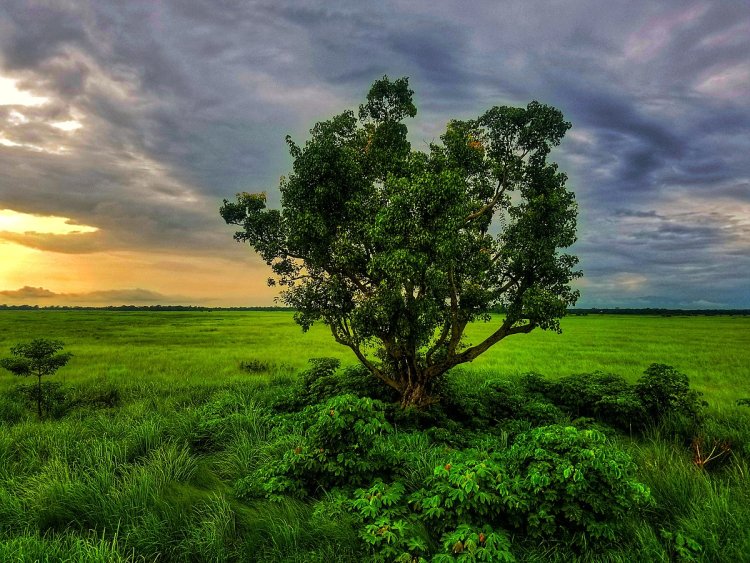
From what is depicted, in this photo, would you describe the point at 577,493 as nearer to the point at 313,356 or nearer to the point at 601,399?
the point at 601,399

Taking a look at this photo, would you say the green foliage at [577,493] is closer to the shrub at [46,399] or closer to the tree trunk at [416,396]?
the tree trunk at [416,396]

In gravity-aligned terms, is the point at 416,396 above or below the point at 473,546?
below

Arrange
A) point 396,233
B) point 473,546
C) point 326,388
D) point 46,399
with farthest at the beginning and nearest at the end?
point 46,399 < point 326,388 < point 396,233 < point 473,546

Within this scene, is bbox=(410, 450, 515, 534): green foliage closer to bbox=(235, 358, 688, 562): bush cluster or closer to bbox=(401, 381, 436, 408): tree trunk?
bbox=(235, 358, 688, 562): bush cluster

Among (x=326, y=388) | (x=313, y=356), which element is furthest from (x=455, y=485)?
(x=313, y=356)

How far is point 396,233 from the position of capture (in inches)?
410

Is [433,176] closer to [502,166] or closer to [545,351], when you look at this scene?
[502,166]

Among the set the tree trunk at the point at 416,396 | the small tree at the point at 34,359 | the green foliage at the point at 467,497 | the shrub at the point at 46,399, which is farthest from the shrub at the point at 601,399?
the shrub at the point at 46,399

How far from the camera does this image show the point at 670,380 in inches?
500

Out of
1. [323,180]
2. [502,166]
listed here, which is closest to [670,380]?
[502,166]

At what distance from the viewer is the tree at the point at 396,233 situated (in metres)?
11.6

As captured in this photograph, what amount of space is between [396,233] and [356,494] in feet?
20.1

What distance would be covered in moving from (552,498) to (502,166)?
1066 cm

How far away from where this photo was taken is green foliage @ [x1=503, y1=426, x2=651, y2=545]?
214 inches
